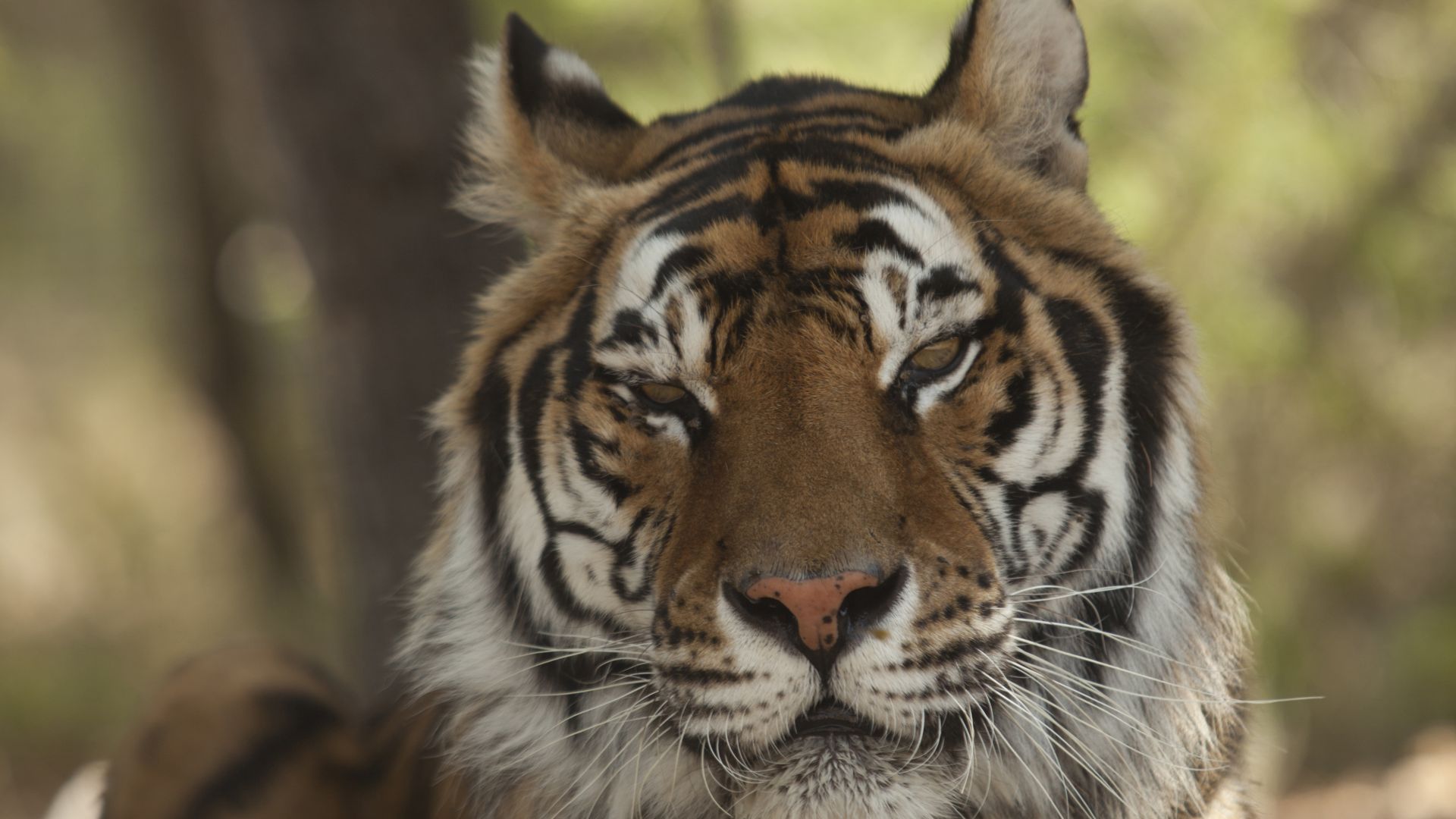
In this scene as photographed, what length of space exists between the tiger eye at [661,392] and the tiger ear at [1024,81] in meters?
0.78

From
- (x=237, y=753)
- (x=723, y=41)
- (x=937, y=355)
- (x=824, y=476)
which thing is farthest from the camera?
(x=723, y=41)

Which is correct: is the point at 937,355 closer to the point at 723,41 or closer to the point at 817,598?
the point at 817,598

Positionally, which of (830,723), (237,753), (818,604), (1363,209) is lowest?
(237,753)

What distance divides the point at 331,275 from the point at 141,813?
5.93ft

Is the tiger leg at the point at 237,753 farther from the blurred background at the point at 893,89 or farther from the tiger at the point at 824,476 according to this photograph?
the blurred background at the point at 893,89

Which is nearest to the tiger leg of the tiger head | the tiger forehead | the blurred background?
the tiger head

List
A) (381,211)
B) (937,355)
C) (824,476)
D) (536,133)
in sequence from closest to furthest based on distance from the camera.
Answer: (824,476)
(937,355)
(536,133)
(381,211)

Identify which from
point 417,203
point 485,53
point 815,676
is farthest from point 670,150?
point 417,203

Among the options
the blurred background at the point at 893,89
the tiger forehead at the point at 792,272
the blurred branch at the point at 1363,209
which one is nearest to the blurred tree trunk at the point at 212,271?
the blurred background at the point at 893,89

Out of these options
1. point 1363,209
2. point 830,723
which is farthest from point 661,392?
point 1363,209

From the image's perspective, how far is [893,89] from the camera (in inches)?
136

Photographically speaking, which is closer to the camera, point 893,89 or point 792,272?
point 792,272

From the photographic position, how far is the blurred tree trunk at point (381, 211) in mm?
4141

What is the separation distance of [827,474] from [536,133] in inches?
42.5
